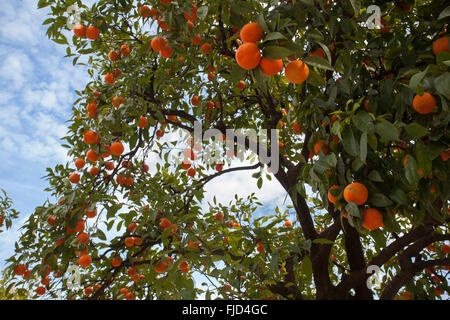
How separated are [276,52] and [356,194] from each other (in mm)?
597

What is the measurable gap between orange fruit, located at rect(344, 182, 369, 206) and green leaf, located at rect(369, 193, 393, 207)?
0.14 feet

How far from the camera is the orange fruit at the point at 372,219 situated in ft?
3.56

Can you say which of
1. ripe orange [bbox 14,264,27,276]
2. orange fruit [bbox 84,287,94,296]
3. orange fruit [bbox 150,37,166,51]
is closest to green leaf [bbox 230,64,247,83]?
orange fruit [bbox 150,37,166,51]

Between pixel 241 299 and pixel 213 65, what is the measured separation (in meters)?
1.94

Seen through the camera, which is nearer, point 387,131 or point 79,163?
point 387,131

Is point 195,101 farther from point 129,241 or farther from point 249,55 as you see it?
point 249,55

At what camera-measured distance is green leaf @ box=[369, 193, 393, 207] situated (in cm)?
107

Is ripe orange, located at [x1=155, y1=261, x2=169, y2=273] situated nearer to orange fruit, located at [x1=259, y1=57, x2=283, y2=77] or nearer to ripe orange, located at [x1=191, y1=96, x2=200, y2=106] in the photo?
orange fruit, located at [x1=259, y1=57, x2=283, y2=77]

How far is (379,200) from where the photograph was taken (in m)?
1.09

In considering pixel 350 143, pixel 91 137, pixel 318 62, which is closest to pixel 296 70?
pixel 318 62

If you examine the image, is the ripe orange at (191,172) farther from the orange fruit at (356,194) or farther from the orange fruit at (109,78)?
the orange fruit at (356,194)

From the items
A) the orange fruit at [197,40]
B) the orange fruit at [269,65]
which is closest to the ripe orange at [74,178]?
the orange fruit at [197,40]
